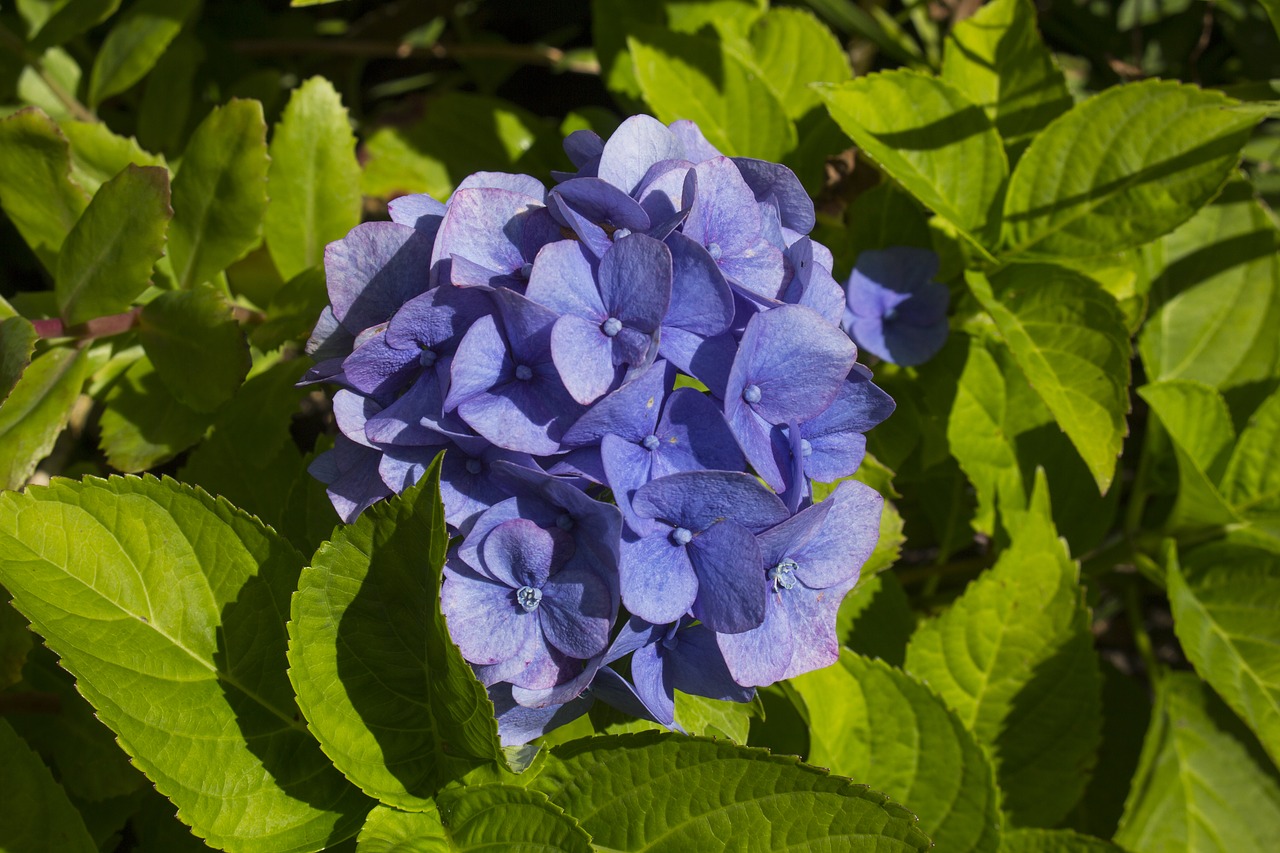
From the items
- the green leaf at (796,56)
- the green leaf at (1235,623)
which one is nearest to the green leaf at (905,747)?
the green leaf at (1235,623)

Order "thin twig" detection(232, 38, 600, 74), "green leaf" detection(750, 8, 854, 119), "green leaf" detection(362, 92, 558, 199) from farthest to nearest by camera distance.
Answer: "thin twig" detection(232, 38, 600, 74) < "green leaf" detection(362, 92, 558, 199) < "green leaf" detection(750, 8, 854, 119)

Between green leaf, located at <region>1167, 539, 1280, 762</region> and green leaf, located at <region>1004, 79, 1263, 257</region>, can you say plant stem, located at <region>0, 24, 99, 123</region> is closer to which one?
green leaf, located at <region>1004, 79, 1263, 257</region>

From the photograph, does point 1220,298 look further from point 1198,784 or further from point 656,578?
point 656,578

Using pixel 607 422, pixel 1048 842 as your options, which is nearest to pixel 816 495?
pixel 607 422

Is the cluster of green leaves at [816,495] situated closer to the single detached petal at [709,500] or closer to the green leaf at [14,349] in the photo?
the green leaf at [14,349]

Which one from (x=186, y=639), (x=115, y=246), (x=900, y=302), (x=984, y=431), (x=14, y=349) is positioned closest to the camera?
(x=186, y=639)

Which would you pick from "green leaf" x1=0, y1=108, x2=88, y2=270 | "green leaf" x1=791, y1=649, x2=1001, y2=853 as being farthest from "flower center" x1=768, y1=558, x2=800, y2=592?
"green leaf" x1=0, y1=108, x2=88, y2=270

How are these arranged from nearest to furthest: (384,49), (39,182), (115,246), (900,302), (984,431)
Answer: (115,246), (39,182), (900,302), (984,431), (384,49)
